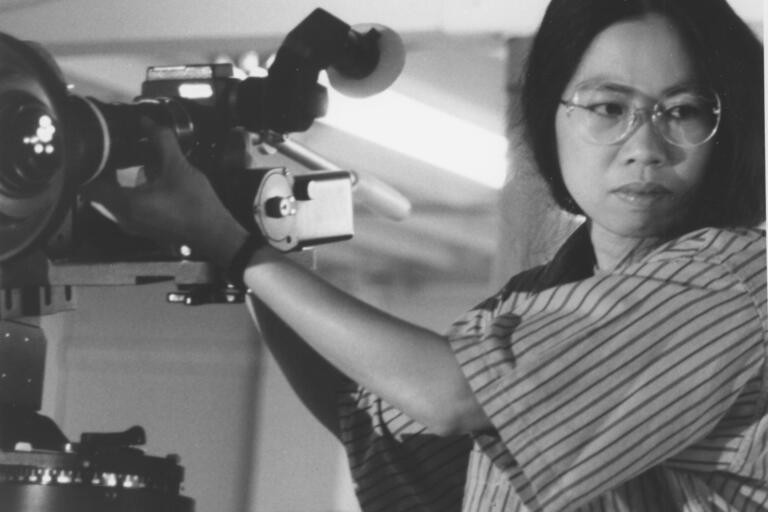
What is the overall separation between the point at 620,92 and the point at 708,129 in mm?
49

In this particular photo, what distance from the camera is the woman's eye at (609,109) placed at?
0.64 m

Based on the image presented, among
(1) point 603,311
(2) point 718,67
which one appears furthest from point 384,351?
(2) point 718,67

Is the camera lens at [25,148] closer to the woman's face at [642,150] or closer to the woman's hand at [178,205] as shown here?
the woman's hand at [178,205]

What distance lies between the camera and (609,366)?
582mm

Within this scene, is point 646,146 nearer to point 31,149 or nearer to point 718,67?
point 718,67

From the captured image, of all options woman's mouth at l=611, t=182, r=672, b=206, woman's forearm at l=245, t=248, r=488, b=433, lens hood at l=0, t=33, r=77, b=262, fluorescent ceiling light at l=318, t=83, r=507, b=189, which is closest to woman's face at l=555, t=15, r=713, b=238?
woman's mouth at l=611, t=182, r=672, b=206

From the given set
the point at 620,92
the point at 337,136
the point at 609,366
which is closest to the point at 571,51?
the point at 620,92

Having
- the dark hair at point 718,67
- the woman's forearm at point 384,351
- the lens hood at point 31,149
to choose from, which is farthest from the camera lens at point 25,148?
the dark hair at point 718,67

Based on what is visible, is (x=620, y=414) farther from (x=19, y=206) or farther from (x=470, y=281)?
(x=470, y=281)

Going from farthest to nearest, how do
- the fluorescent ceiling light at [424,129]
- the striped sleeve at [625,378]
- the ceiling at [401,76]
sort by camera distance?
the fluorescent ceiling light at [424,129], the ceiling at [401,76], the striped sleeve at [625,378]

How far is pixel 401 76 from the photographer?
1.30m

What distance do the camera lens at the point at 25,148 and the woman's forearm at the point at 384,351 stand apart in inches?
5.7

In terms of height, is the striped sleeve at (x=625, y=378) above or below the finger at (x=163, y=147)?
below

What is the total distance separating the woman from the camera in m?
0.58
